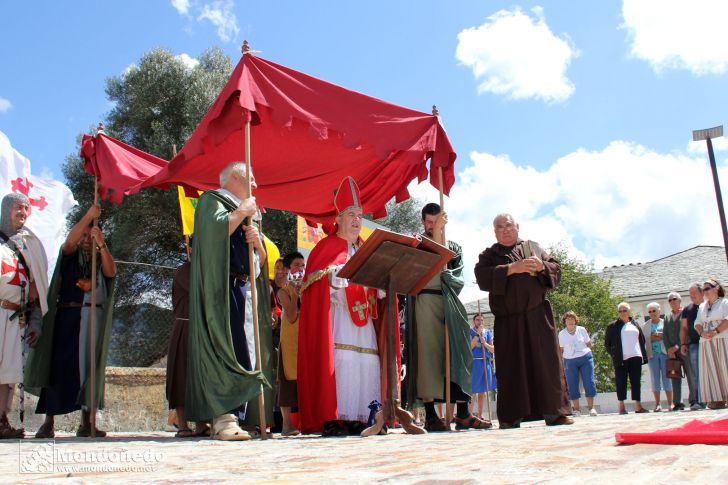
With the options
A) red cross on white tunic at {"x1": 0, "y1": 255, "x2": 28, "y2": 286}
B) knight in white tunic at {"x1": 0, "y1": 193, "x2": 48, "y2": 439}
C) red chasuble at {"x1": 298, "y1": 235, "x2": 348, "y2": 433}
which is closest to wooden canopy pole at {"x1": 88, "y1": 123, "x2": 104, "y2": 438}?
knight in white tunic at {"x1": 0, "y1": 193, "x2": 48, "y2": 439}

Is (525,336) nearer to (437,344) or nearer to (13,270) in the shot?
(437,344)

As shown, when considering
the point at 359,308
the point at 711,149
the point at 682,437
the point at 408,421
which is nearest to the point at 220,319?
the point at 359,308

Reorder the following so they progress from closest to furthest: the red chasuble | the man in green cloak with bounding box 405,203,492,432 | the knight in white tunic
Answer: the red chasuble
the knight in white tunic
the man in green cloak with bounding box 405,203,492,432

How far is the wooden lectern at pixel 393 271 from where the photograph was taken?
5547 millimetres

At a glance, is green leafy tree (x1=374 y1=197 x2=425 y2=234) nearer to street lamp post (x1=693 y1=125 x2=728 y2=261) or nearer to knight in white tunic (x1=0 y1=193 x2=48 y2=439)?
street lamp post (x1=693 y1=125 x2=728 y2=261)

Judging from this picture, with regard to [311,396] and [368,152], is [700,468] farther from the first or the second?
[368,152]

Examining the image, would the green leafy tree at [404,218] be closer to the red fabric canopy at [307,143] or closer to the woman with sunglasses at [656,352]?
the woman with sunglasses at [656,352]

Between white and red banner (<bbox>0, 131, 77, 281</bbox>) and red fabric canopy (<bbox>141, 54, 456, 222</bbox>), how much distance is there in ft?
9.81

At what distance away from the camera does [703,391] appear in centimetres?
1043

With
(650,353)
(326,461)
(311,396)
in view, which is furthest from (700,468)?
(650,353)

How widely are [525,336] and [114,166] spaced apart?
432cm

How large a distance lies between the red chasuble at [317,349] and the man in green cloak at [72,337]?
1.88m

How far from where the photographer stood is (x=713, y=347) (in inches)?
410

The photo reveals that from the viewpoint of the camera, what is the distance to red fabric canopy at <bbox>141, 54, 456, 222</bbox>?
603cm
